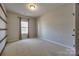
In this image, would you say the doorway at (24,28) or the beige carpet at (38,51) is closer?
the beige carpet at (38,51)

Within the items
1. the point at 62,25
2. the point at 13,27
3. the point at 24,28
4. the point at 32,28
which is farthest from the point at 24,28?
the point at 62,25

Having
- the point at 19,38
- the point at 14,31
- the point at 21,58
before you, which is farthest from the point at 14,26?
the point at 21,58

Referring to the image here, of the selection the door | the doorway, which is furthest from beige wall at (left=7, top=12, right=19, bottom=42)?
the door

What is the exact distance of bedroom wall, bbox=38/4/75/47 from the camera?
3921mm

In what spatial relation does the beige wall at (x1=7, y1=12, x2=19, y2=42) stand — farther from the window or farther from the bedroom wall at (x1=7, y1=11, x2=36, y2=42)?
the window

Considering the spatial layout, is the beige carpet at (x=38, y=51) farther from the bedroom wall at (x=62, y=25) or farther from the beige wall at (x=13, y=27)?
the beige wall at (x=13, y=27)

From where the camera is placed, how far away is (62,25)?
4520mm

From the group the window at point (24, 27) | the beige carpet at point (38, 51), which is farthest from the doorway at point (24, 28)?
the beige carpet at point (38, 51)

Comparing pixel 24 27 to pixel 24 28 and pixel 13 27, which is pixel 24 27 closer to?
pixel 24 28

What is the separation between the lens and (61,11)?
4566 millimetres

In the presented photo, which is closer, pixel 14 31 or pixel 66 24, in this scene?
pixel 66 24

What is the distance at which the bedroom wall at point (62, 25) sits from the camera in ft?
12.9

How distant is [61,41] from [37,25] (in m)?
4.00

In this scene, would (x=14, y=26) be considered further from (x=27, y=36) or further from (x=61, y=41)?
(x=61, y=41)
